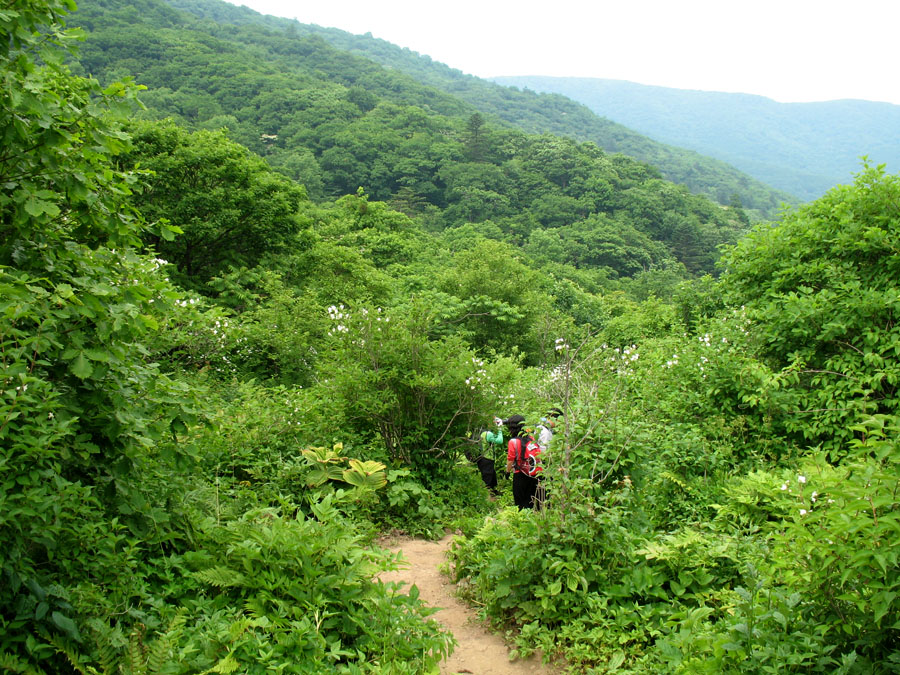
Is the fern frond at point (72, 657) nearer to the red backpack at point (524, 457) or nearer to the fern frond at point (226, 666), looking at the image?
the fern frond at point (226, 666)

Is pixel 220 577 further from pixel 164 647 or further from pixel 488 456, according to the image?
pixel 488 456

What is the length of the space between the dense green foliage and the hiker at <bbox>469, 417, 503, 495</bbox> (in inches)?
8.6

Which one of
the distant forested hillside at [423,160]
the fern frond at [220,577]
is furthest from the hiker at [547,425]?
the distant forested hillside at [423,160]

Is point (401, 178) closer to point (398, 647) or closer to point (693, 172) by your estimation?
point (398, 647)

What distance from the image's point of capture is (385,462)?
282 inches

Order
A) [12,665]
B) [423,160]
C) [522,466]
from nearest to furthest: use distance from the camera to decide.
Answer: [12,665] < [522,466] < [423,160]

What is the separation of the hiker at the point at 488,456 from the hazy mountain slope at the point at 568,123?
122697 mm

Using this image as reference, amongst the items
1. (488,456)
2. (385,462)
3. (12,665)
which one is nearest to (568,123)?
(488,456)

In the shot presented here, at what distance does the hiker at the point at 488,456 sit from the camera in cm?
758

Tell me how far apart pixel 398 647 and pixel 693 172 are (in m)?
153

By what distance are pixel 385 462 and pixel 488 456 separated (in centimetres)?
154

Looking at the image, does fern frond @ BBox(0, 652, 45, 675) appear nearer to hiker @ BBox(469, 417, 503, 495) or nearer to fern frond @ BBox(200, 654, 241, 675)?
fern frond @ BBox(200, 654, 241, 675)

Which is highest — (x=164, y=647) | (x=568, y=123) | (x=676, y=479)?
(x=568, y=123)

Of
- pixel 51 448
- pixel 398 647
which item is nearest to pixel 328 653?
pixel 398 647
